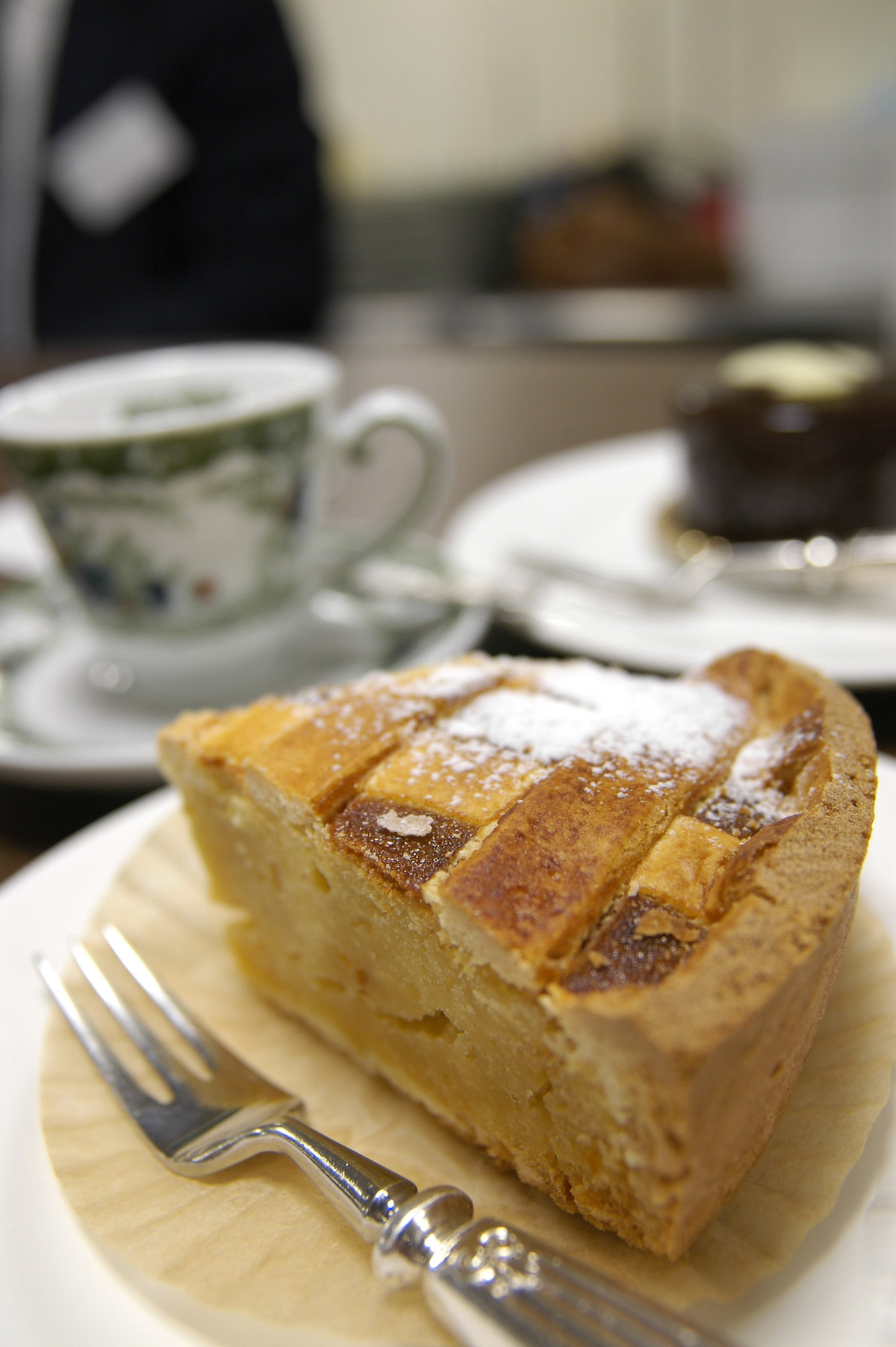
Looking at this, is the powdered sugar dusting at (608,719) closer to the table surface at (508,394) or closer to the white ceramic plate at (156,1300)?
the white ceramic plate at (156,1300)

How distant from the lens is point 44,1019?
31.3 inches

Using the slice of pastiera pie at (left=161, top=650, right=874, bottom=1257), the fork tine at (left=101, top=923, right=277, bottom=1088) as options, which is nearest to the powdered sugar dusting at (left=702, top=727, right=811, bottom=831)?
the slice of pastiera pie at (left=161, top=650, right=874, bottom=1257)

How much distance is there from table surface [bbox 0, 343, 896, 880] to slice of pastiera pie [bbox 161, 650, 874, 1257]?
515mm

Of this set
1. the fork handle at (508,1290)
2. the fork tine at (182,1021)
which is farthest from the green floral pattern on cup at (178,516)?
the fork handle at (508,1290)

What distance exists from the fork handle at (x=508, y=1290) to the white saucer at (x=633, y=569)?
0.56m

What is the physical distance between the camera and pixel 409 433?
1487 millimetres

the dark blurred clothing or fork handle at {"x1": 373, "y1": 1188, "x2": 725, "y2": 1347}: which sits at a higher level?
the dark blurred clothing

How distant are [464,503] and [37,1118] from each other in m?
1.39

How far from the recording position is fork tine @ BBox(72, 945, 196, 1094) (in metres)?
0.75

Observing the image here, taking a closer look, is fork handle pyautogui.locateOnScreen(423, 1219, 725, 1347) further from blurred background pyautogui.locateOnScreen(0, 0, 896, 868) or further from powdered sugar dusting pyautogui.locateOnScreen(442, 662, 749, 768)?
blurred background pyautogui.locateOnScreen(0, 0, 896, 868)

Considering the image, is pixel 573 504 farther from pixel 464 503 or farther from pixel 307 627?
pixel 307 627

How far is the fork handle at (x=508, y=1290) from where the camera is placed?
0.48m

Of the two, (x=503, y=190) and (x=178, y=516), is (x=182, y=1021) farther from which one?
(x=503, y=190)

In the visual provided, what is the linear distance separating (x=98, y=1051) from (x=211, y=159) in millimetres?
3778
